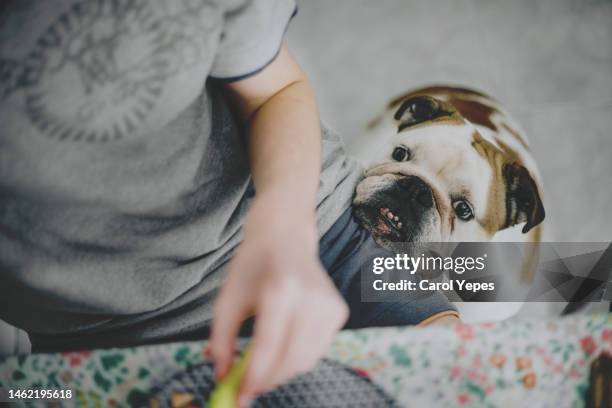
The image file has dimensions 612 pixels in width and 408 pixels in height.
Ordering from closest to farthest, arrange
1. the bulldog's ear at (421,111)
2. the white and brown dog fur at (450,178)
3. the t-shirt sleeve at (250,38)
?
the t-shirt sleeve at (250,38) → the white and brown dog fur at (450,178) → the bulldog's ear at (421,111)

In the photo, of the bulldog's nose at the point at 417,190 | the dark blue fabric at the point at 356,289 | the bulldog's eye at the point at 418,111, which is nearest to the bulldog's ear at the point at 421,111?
the bulldog's eye at the point at 418,111

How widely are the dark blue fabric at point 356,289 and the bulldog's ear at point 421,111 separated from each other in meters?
0.38

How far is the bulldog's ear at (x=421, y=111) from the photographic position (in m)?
0.92

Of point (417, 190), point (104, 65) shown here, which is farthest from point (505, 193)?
point (104, 65)

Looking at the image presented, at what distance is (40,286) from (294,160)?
0.93 feet

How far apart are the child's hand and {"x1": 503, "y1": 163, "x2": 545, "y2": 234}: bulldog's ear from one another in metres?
0.74

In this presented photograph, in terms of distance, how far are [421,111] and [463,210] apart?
24cm

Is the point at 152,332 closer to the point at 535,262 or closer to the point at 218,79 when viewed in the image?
the point at 218,79

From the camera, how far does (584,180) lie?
102 cm

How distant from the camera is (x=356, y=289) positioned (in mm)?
619

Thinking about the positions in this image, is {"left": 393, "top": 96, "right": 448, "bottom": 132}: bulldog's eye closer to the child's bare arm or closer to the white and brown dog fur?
the white and brown dog fur

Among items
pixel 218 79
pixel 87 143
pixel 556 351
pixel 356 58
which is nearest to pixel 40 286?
pixel 87 143

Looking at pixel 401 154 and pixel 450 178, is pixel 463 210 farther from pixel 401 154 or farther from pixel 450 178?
pixel 401 154

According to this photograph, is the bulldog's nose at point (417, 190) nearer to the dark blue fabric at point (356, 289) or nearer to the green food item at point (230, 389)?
the dark blue fabric at point (356, 289)
